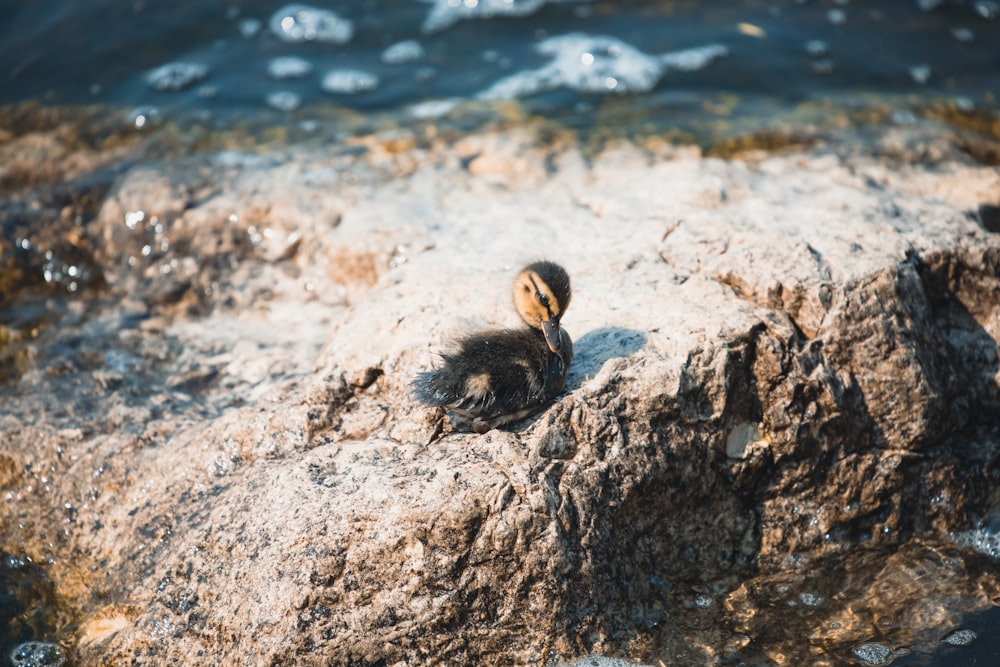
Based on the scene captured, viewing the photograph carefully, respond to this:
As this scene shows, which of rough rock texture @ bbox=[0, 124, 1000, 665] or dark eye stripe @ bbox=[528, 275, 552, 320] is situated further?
dark eye stripe @ bbox=[528, 275, 552, 320]

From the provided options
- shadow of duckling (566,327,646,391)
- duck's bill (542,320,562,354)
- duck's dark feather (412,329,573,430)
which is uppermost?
duck's bill (542,320,562,354)

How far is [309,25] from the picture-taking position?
10.6m

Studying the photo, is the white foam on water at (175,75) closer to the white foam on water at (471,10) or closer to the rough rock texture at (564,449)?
the white foam on water at (471,10)

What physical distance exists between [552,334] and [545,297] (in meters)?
0.18

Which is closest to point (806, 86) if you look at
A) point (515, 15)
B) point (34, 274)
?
point (515, 15)

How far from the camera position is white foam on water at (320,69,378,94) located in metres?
9.50

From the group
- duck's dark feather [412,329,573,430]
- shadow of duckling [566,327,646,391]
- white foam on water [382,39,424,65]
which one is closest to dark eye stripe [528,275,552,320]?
duck's dark feather [412,329,573,430]

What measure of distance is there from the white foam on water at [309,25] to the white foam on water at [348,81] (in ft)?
2.58

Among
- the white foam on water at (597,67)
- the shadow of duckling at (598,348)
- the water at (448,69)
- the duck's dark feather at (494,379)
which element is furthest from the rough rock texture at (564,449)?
the white foam on water at (597,67)

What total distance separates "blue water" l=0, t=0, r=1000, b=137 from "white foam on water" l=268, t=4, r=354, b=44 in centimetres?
6

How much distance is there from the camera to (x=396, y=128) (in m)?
8.55

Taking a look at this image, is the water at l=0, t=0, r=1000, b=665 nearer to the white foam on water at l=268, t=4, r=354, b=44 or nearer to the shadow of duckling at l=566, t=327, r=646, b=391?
the white foam on water at l=268, t=4, r=354, b=44

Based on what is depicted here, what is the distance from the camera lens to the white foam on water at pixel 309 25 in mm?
10430

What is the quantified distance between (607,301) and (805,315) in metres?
1.04
